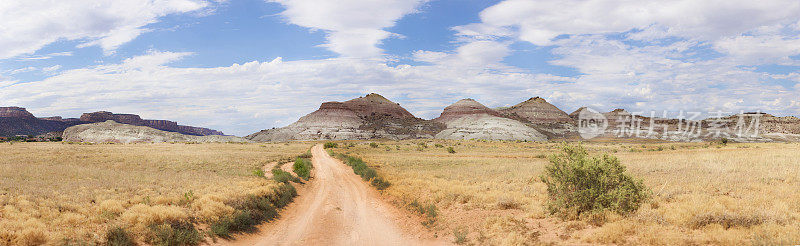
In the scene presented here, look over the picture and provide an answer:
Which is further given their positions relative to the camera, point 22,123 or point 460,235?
point 22,123

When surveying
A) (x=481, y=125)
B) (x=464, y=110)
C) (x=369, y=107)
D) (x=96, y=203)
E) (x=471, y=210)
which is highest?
(x=369, y=107)

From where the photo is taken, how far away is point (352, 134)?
459ft

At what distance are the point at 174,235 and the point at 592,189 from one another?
11634 millimetres

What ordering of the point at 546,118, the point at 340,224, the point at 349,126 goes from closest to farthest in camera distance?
the point at 340,224, the point at 349,126, the point at 546,118

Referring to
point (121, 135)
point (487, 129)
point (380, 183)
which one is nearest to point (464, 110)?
point (487, 129)

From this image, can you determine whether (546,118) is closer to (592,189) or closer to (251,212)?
(592,189)

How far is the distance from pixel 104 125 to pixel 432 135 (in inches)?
4787

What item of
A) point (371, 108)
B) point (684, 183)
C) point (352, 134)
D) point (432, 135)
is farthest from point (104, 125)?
point (684, 183)

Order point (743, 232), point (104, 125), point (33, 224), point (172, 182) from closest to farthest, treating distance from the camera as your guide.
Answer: point (743, 232), point (33, 224), point (172, 182), point (104, 125)

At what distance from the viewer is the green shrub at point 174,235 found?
965cm

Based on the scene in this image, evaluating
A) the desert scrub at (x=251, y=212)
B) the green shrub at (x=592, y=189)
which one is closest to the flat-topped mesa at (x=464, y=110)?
the desert scrub at (x=251, y=212)

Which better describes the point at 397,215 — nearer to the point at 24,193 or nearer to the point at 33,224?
the point at 33,224

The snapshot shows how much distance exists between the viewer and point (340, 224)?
13758mm

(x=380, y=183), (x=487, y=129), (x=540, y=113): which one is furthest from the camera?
(x=540, y=113)
